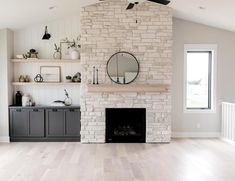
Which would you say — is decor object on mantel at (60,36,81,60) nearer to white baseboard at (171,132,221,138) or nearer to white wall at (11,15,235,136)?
white wall at (11,15,235,136)

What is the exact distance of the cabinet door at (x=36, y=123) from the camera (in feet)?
23.5

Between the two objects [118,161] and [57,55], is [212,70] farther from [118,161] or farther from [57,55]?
[57,55]

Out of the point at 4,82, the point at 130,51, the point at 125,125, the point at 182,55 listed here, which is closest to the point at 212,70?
the point at 182,55

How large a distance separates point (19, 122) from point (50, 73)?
146 cm

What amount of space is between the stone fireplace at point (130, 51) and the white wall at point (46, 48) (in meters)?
0.60

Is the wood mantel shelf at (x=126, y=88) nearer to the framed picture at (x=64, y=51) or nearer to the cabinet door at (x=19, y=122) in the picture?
the framed picture at (x=64, y=51)

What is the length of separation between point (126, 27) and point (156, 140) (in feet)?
9.48

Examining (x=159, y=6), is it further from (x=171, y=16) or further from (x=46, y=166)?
(x=46, y=166)

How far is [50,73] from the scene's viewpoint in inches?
299

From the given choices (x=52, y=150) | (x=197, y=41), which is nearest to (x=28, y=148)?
(x=52, y=150)

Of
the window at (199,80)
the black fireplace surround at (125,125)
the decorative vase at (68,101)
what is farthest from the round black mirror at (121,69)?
the window at (199,80)

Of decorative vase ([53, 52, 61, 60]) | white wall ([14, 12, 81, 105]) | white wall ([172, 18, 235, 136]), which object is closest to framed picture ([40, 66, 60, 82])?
white wall ([14, 12, 81, 105])

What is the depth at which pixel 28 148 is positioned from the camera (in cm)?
650

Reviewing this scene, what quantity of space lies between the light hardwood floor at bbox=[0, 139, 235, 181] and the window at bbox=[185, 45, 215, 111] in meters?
1.22
